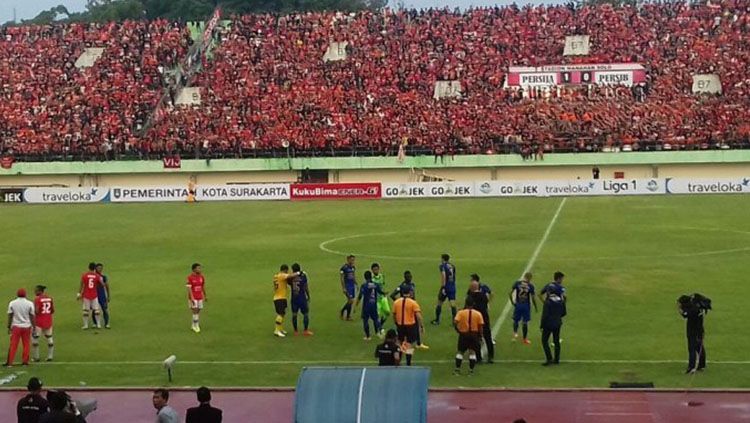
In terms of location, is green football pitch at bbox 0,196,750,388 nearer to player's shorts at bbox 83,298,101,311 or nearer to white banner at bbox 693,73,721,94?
player's shorts at bbox 83,298,101,311

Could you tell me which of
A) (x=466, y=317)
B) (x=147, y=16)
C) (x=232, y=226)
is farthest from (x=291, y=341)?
(x=147, y=16)

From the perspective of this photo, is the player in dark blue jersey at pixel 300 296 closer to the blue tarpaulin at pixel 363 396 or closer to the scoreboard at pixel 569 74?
the blue tarpaulin at pixel 363 396

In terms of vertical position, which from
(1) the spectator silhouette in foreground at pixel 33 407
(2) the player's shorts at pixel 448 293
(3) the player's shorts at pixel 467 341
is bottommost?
(1) the spectator silhouette in foreground at pixel 33 407

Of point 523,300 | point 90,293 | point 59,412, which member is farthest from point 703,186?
point 59,412

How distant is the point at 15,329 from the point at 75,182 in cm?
5152

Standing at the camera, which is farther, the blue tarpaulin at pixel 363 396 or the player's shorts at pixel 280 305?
the player's shorts at pixel 280 305

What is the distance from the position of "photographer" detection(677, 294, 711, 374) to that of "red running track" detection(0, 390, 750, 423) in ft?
5.27

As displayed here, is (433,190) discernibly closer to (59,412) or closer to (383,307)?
(383,307)

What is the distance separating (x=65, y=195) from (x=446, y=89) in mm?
24650

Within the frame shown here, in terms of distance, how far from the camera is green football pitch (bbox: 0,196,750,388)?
21.2 meters

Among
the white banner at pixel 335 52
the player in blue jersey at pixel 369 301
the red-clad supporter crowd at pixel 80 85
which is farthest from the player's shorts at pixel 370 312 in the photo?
the white banner at pixel 335 52

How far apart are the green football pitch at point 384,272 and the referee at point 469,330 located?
1.48 ft

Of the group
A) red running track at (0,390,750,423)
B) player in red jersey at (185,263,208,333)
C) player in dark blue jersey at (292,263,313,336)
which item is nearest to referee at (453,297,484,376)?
red running track at (0,390,750,423)

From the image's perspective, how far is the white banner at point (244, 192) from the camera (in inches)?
2517
